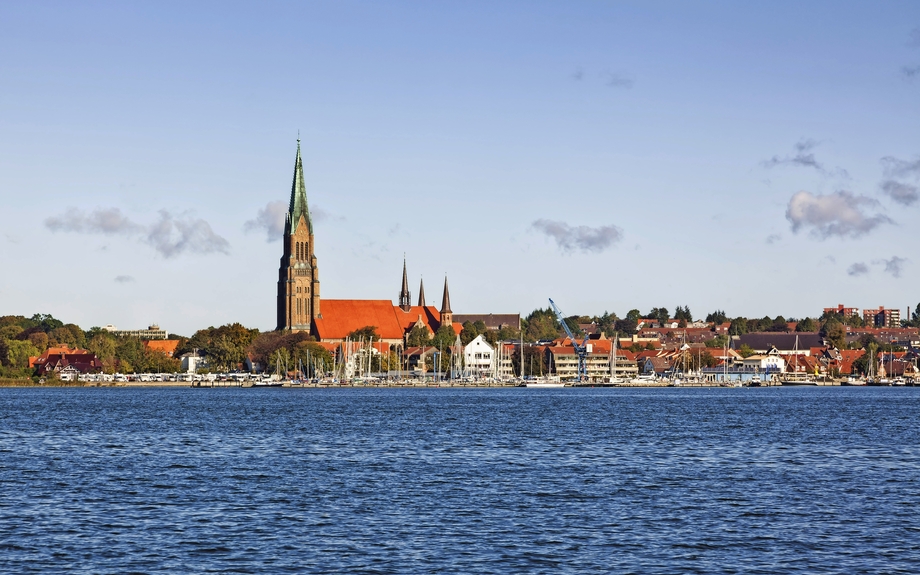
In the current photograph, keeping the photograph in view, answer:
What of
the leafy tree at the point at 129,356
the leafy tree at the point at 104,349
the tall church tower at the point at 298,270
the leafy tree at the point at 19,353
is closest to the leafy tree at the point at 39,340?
the leafy tree at the point at 104,349

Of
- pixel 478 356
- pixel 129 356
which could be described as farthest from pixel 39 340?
pixel 478 356

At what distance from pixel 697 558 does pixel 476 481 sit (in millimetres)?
12811

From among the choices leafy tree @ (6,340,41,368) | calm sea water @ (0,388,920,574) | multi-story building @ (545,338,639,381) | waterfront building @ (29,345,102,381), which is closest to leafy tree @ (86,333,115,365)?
waterfront building @ (29,345,102,381)

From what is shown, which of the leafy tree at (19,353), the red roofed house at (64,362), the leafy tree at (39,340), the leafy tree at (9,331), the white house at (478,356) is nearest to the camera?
the leafy tree at (19,353)

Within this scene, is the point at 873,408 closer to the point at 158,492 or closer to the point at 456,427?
the point at 456,427

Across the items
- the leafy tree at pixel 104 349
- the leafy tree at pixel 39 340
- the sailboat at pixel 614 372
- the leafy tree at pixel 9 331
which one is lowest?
the sailboat at pixel 614 372

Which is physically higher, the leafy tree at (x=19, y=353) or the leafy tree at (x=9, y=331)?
the leafy tree at (x=9, y=331)

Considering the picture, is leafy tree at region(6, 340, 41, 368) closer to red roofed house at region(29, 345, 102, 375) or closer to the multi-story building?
red roofed house at region(29, 345, 102, 375)

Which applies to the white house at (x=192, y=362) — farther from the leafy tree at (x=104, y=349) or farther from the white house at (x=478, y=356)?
the white house at (x=478, y=356)

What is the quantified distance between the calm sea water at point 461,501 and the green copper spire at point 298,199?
126 m

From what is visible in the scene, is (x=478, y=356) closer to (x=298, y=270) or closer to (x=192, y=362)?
(x=298, y=270)

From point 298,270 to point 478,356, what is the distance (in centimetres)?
3258

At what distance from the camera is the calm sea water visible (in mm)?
23172

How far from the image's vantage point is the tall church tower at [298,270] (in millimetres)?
183625
